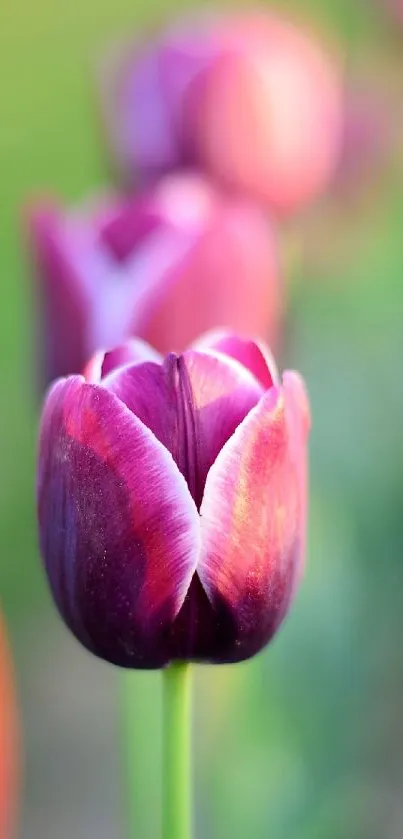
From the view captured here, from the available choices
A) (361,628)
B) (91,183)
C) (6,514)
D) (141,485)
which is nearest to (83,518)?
(141,485)

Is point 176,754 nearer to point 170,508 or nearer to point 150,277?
point 170,508

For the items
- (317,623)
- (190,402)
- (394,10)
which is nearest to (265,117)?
(394,10)

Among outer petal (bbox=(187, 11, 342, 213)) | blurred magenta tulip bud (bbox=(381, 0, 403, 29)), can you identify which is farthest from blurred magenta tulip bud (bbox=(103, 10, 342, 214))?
blurred magenta tulip bud (bbox=(381, 0, 403, 29))

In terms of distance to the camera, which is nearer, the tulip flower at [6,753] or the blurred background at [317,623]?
the tulip flower at [6,753]

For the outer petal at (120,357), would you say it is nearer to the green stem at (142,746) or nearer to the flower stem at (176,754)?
the flower stem at (176,754)

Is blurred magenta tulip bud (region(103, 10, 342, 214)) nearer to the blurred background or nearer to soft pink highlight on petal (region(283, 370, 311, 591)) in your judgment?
the blurred background

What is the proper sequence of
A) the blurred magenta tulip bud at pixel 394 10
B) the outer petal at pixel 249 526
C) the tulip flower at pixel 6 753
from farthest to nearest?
the blurred magenta tulip bud at pixel 394 10, the tulip flower at pixel 6 753, the outer petal at pixel 249 526

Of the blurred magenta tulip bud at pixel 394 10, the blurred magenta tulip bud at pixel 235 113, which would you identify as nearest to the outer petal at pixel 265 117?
the blurred magenta tulip bud at pixel 235 113
